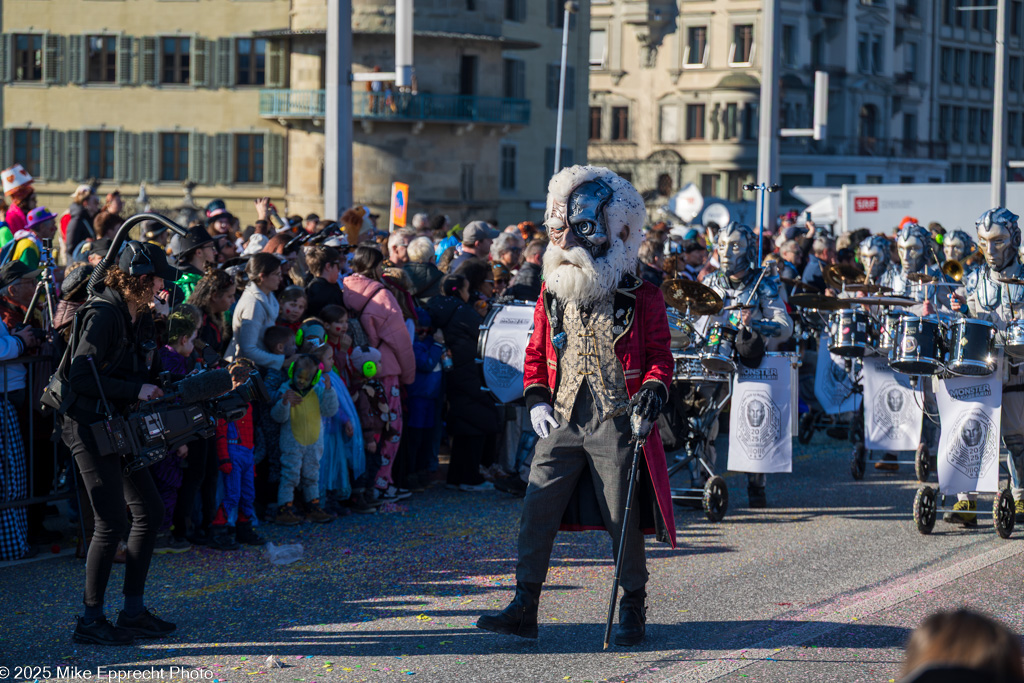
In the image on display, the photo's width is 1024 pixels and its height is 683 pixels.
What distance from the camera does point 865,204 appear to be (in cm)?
2944

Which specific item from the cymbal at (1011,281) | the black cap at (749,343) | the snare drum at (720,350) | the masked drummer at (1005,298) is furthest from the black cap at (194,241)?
the cymbal at (1011,281)

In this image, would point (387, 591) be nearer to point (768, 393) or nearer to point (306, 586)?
point (306, 586)

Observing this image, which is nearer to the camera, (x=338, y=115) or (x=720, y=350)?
(x=720, y=350)

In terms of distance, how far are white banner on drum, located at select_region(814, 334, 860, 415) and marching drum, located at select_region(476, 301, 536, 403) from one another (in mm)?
3823

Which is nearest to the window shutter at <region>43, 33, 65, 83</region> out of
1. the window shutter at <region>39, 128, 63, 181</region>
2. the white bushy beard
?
the window shutter at <region>39, 128, 63, 181</region>

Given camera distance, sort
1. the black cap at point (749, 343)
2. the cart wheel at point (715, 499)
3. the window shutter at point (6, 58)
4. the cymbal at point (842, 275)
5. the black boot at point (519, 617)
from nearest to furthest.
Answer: the black boot at point (519, 617) → the cart wheel at point (715, 499) → the black cap at point (749, 343) → the cymbal at point (842, 275) → the window shutter at point (6, 58)

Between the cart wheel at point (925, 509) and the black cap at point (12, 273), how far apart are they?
5.55 metres

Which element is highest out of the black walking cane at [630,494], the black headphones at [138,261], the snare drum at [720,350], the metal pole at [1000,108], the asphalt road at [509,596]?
the metal pole at [1000,108]

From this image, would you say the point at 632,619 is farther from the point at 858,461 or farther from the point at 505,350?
the point at 858,461

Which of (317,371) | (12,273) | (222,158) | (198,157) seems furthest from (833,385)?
(198,157)

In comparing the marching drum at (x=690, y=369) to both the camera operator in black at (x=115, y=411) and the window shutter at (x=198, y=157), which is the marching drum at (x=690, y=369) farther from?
the window shutter at (x=198, y=157)

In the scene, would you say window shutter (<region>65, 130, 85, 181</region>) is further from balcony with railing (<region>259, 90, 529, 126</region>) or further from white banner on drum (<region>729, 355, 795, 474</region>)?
white banner on drum (<region>729, 355, 795, 474</region>)

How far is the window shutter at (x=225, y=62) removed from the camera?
43.3 m

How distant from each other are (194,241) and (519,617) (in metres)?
3.79
